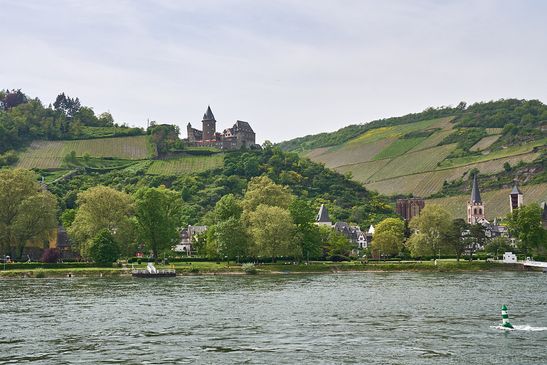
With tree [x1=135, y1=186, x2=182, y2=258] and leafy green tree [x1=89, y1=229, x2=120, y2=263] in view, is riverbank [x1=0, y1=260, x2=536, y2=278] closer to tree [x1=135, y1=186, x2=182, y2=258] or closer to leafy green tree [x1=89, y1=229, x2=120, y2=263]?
leafy green tree [x1=89, y1=229, x2=120, y2=263]

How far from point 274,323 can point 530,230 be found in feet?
299

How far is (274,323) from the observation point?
5516 cm

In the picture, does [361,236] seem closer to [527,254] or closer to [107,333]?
[527,254]

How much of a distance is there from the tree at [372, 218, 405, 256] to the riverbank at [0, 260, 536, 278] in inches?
496

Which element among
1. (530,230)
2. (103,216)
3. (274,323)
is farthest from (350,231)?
(274,323)

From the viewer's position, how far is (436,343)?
150 feet

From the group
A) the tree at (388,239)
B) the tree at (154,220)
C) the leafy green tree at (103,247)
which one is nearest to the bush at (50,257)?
the leafy green tree at (103,247)

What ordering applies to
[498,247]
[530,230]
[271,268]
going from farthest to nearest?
[498,247] < [530,230] < [271,268]

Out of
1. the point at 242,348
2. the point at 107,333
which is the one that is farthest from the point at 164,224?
the point at 242,348

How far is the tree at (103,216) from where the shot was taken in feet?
406

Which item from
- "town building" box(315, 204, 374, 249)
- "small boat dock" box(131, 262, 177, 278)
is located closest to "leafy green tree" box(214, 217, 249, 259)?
"small boat dock" box(131, 262, 177, 278)

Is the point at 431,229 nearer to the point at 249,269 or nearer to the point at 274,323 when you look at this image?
the point at 249,269

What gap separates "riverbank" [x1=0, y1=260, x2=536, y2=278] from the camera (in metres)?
113

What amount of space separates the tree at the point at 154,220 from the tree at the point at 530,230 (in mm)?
60272
